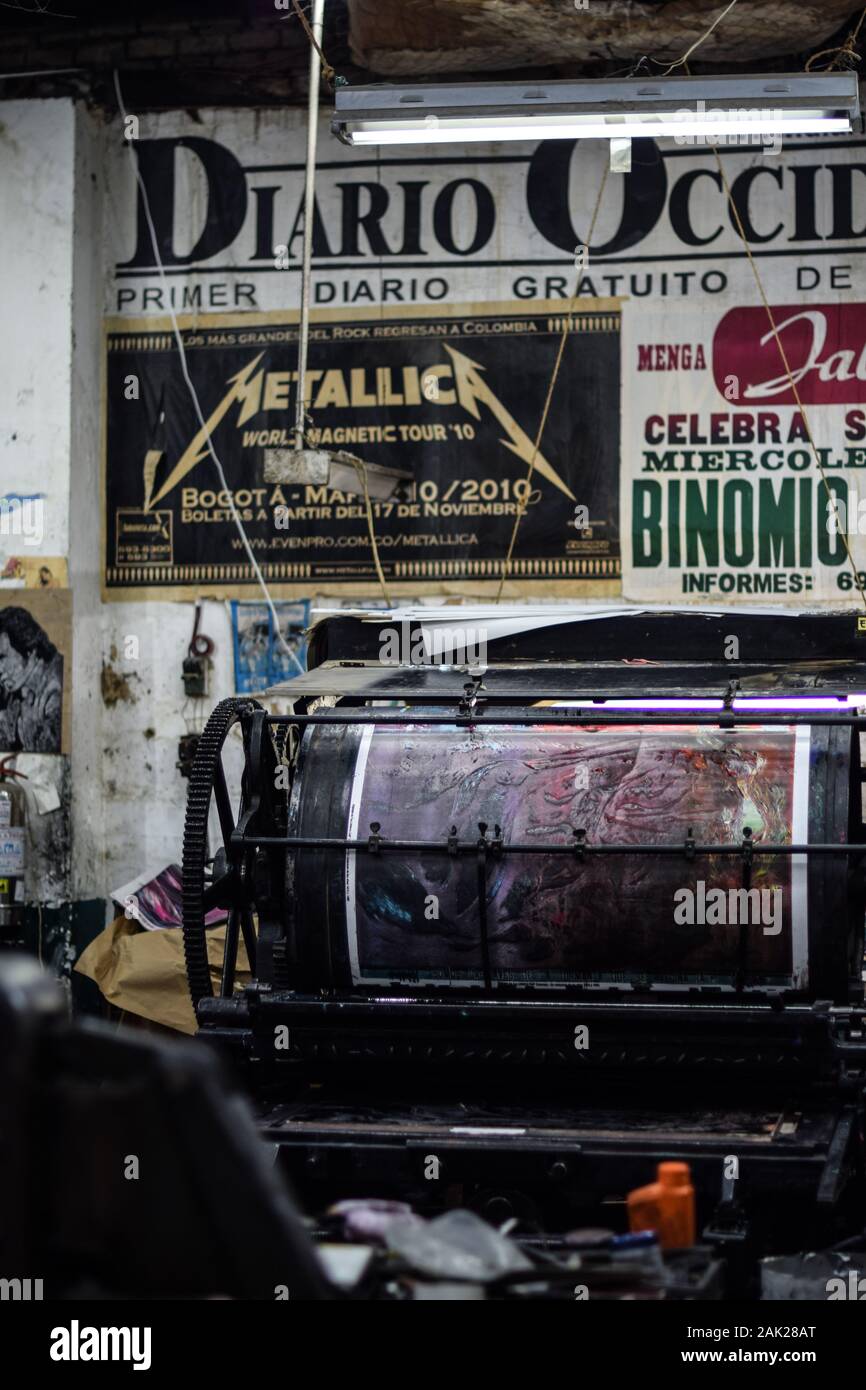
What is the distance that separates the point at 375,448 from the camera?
9.71 m

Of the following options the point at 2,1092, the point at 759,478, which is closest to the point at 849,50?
the point at 759,478

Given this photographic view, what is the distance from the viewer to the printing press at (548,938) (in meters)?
5.18

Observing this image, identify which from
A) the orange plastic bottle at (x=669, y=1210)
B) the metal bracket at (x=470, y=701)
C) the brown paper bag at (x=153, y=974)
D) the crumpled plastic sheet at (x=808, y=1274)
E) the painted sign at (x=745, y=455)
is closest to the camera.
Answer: the orange plastic bottle at (x=669, y=1210)

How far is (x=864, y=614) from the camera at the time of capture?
661 centimetres

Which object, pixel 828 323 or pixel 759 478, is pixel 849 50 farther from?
pixel 759 478

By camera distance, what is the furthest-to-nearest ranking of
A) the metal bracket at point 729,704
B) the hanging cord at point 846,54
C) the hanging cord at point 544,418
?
the hanging cord at point 544,418 < the hanging cord at point 846,54 < the metal bracket at point 729,704

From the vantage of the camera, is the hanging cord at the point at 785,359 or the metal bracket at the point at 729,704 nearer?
the metal bracket at the point at 729,704

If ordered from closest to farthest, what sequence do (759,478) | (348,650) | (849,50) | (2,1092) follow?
(2,1092)
(348,650)
(849,50)
(759,478)

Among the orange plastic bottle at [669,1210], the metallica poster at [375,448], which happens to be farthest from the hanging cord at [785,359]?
the orange plastic bottle at [669,1210]

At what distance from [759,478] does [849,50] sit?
2.24m

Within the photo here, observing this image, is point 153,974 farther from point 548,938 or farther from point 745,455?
point 745,455

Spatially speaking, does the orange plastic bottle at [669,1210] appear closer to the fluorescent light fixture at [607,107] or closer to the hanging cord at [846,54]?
the fluorescent light fixture at [607,107]

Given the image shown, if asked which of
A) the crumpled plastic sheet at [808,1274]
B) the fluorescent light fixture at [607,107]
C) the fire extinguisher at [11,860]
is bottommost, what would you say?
the crumpled plastic sheet at [808,1274]
